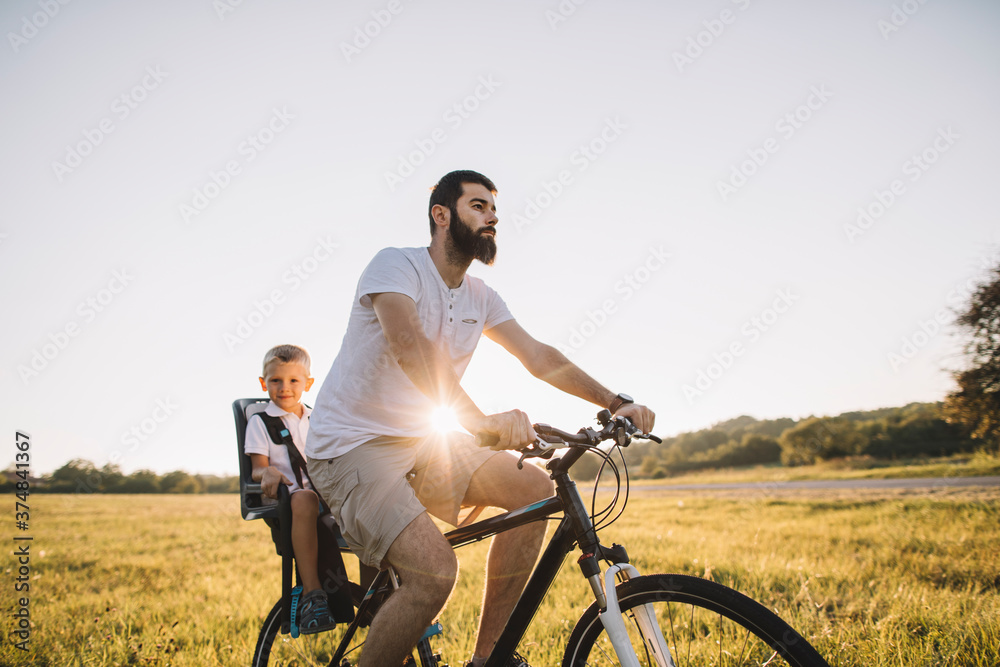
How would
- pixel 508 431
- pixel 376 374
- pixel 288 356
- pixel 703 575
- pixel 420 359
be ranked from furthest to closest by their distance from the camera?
pixel 703 575
pixel 288 356
pixel 376 374
pixel 420 359
pixel 508 431

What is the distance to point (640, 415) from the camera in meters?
2.24

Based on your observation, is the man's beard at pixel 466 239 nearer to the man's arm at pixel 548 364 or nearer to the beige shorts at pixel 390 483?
the man's arm at pixel 548 364

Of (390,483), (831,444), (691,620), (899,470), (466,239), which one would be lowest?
(831,444)

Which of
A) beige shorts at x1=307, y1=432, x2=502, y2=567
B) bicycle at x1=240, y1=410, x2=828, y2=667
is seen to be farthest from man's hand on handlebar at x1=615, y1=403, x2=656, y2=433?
beige shorts at x1=307, y1=432, x2=502, y2=567

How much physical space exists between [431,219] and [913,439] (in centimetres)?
4281

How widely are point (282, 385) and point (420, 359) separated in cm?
198

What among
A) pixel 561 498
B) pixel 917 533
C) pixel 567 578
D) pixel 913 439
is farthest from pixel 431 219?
pixel 913 439

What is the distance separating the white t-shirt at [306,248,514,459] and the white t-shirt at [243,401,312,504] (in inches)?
32.4

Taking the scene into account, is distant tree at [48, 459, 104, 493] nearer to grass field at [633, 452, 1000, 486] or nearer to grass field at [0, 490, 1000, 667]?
grass field at [0, 490, 1000, 667]

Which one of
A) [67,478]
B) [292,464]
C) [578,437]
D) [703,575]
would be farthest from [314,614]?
[67,478]

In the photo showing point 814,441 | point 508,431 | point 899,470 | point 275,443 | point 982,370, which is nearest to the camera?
point 508,431

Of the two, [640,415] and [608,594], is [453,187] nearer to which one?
[640,415]

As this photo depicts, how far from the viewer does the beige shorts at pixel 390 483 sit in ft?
7.45

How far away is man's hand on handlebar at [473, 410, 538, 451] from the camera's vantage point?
5.95 ft
